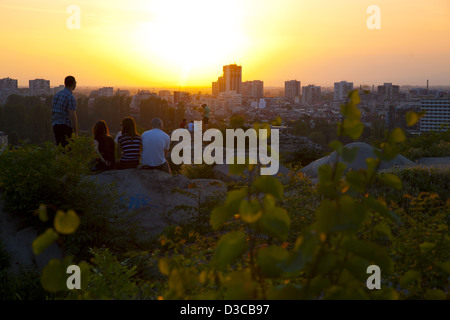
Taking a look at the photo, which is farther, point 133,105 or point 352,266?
point 133,105

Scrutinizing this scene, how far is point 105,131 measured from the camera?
7906 mm

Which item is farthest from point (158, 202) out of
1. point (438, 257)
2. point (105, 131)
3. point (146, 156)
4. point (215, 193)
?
point (438, 257)

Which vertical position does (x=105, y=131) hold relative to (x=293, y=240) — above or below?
above

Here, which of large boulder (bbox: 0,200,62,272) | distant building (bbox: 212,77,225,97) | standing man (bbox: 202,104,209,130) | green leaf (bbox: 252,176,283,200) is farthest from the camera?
distant building (bbox: 212,77,225,97)

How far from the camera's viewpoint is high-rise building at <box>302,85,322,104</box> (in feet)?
250

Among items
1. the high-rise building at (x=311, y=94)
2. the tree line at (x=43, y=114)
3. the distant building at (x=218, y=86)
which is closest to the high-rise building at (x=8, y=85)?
the tree line at (x=43, y=114)

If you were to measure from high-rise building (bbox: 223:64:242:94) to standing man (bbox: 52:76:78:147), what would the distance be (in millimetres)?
27919

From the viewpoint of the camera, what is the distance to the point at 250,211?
1.48 metres

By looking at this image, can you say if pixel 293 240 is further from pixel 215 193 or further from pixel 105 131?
pixel 105 131

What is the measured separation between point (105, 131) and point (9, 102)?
2438 inches

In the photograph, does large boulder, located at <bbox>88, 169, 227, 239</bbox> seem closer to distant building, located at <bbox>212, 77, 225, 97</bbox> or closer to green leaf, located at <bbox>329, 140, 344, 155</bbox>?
green leaf, located at <bbox>329, 140, 344, 155</bbox>

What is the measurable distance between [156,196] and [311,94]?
74577 mm

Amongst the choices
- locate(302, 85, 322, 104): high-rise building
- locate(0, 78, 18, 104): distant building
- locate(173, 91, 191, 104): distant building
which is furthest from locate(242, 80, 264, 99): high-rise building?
locate(0, 78, 18, 104): distant building
